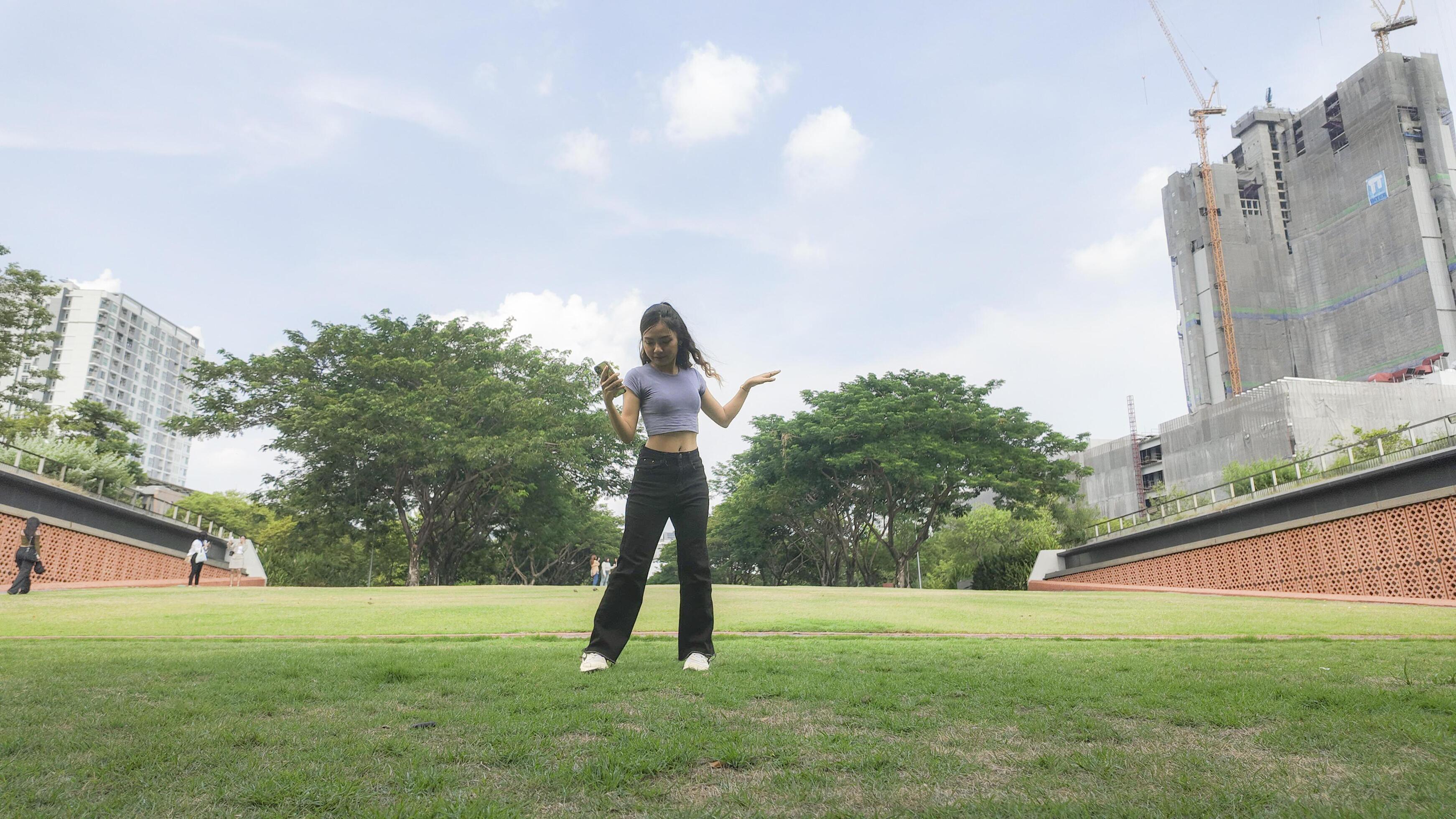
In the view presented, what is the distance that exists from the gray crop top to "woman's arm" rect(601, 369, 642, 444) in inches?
2.2

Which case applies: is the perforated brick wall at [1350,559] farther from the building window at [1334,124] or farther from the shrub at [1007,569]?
the building window at [1334,124]

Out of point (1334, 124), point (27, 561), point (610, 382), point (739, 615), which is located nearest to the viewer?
point (610, 382)

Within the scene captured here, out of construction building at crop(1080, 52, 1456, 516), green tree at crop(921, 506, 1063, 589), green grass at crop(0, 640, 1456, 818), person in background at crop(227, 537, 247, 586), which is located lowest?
green grass at crop(0, 640, 1456, 818)

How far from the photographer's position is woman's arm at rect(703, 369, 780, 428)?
571 centimetres

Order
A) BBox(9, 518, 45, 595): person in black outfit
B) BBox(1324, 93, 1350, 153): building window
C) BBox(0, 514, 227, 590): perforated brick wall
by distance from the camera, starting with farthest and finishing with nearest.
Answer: BBox(1324, 93, 1350, 153): building window, BBox(0, 514, 227, 590): perforated brick wall, BBox(9, 518, 45, 595): person in black outfit

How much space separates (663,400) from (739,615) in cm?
733

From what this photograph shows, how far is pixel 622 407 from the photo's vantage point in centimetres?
543

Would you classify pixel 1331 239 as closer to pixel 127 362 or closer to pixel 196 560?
pixel 196 560

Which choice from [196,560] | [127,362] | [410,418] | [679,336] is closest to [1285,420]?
[410,418]

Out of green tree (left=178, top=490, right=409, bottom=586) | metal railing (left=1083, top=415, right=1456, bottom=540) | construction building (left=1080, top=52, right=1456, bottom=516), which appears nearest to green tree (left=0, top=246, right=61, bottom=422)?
green tree (left=178, top=490, right=409, bottom=586)

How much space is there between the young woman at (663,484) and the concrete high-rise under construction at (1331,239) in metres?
83.1

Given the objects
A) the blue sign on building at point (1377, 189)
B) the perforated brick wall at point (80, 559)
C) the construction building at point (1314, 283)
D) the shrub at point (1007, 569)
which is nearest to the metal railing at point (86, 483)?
the perforated brick wall at point (80, 559)

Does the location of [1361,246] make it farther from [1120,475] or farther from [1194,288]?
[1120,475]

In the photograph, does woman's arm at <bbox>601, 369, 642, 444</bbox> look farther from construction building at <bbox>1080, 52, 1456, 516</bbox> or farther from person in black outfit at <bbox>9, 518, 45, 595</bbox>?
construction building at <bbox>1080, 52, 1456, 516</bbox>
